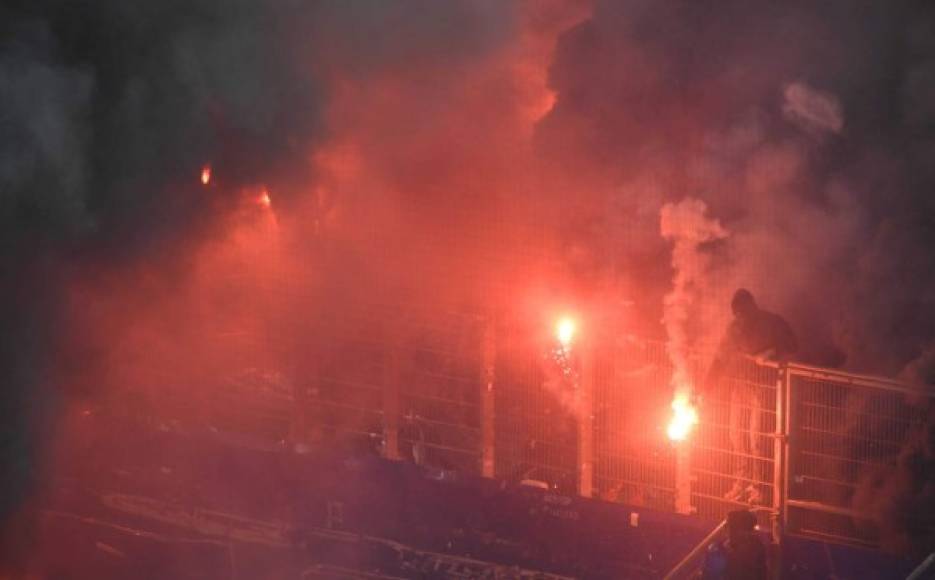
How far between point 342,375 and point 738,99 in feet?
13.8

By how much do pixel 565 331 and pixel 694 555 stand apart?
2424 mm

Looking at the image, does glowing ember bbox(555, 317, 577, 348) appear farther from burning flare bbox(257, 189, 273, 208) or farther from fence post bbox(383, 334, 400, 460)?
burning flare bbox(257, 189, 273, 208)

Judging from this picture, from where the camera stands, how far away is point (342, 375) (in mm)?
11242

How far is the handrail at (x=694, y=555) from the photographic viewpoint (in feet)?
28.4

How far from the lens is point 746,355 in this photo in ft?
30.0

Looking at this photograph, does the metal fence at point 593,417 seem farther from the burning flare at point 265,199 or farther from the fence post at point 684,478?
the burning flare at point 265,199

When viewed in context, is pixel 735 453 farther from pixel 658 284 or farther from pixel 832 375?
pixel 658 284

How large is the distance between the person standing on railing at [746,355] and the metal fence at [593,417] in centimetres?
2

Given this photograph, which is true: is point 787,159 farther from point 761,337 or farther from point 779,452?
point 779,452

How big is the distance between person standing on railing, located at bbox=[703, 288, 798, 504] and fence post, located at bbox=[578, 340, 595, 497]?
1015 millimetres

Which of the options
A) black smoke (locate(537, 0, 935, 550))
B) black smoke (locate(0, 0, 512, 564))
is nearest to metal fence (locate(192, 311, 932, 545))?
black smoke (locate(537, 0, 935, 550))

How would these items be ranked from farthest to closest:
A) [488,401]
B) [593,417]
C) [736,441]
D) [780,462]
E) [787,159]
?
[488,401] → [593,417] → [787,159] → [736,441] → [780,462]

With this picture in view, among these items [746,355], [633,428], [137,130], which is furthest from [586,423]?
[137,130]

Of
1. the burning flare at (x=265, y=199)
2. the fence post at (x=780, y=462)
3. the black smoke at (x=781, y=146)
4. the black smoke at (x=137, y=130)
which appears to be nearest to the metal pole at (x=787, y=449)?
the fence post at (x=780, y=462)
